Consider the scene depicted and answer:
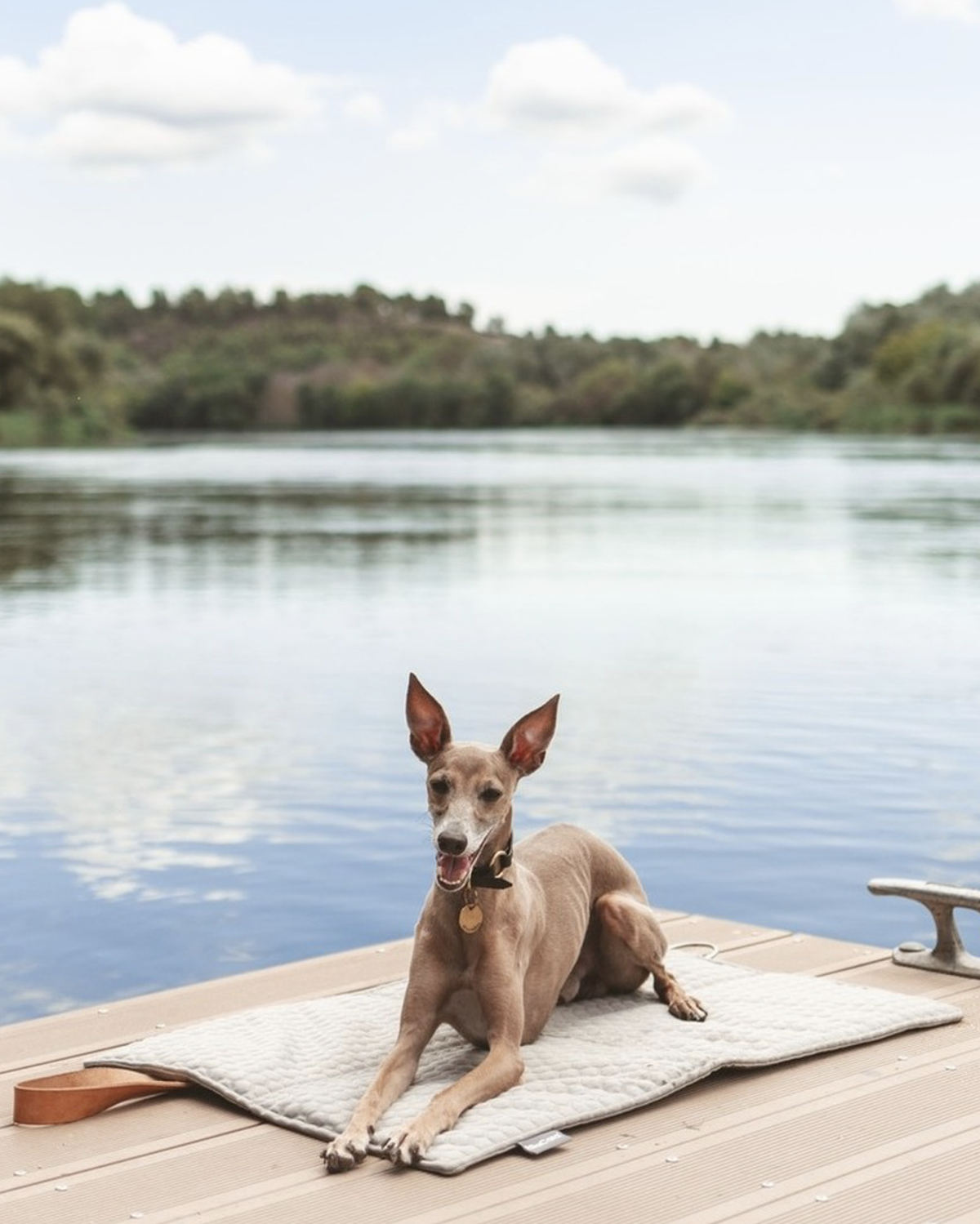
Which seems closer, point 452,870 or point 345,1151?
point 345,1151

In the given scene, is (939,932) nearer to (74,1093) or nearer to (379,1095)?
(379,1095)

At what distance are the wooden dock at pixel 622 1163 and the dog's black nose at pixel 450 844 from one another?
2.26ft

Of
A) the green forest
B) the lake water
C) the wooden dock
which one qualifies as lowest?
the lake water

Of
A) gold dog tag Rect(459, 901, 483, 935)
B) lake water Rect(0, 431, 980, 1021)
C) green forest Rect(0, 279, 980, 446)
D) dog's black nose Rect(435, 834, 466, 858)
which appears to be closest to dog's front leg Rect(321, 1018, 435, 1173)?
gold dog tag Rect(459, 901, 483, 935)

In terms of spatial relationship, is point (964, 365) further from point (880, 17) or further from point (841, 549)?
point (841, 549)

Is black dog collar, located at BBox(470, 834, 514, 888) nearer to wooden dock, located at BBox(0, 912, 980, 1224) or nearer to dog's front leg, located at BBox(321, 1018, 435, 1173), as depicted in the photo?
dog's front leg, located at BBox(321, 1018, 435, 1173)

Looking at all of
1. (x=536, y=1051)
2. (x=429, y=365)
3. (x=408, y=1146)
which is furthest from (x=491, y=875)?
(x=429, y=365)

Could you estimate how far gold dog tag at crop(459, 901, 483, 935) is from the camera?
14.3 ft

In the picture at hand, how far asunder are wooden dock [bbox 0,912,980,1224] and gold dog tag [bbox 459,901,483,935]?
54 centimetres

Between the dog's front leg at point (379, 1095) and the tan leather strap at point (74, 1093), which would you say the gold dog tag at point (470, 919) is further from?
the tan leather strap at point (74, 1093)

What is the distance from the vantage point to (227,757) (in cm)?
1122

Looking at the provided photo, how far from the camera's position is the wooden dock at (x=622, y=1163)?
3738 millimetres

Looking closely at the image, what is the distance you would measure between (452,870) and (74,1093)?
1046mm

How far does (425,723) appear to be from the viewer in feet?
14.3
